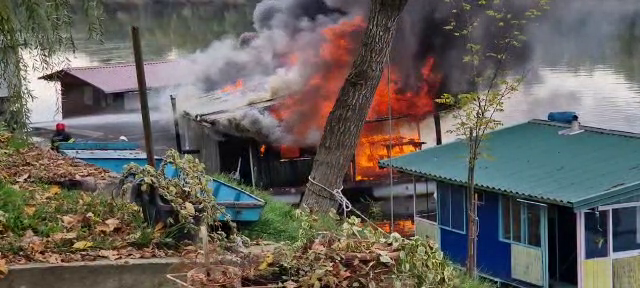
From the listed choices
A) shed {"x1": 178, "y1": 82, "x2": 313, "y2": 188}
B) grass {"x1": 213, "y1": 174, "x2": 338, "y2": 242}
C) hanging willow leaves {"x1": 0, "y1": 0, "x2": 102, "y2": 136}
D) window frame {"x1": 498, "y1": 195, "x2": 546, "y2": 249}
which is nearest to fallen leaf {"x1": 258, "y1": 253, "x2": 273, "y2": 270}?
grass {"x1": 213, "y1": 174, "x2": 338, "y2": 242}

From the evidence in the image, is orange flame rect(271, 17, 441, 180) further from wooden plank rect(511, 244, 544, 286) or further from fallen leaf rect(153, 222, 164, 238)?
fallen leaf rect(153, 222, 164, 238)

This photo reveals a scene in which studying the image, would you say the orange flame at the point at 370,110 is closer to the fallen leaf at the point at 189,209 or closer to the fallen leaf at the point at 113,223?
the fallen leaf at the point at 113,223

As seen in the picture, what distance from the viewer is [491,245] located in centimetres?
1353

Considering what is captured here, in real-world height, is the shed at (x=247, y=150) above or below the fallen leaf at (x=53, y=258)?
below

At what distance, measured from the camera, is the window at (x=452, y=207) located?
14.3 metres

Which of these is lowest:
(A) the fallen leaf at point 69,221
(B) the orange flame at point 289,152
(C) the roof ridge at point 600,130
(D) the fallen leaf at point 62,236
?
(B) the orange flame at point 289,152

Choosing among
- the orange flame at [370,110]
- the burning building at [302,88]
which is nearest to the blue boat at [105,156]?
the burning building at [302,88]

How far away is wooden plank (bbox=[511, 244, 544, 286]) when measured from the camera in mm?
12539

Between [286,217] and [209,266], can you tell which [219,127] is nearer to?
[286,217]

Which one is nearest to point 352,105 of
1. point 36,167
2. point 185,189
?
point 36,167

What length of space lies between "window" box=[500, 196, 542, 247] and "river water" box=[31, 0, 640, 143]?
11.7 m

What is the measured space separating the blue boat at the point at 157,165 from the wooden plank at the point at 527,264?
5.44 m

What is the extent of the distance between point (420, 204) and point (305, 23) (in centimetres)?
751

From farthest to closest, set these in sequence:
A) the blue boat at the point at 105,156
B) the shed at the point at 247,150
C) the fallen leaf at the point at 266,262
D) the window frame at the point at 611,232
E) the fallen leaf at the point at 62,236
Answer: the shed at the point at 247,150 → the window frame at the point at 611,232 → the blue boat at the point at 105,156 → the fallen leaf at the point at 62,236 → the fallen leaf at the point at 266,262
